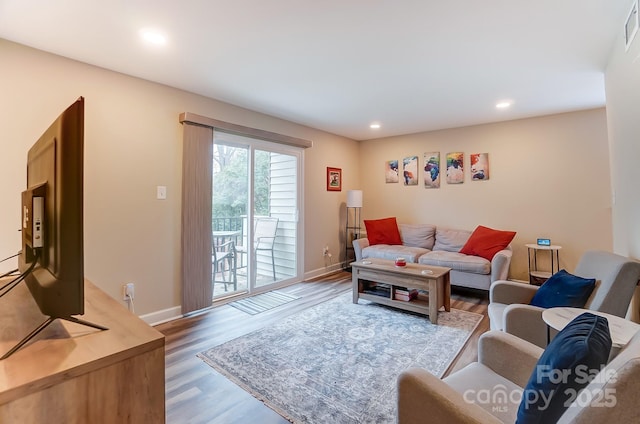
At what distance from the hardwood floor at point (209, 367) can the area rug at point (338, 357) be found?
0.24 ft

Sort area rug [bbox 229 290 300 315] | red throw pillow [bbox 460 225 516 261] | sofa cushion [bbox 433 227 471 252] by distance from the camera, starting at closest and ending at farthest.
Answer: area rug [bbox 229 290 300 315] < red throw pillow [bbox 460 225 516 261] < sofa cushion [bbox 433 227 471 252]

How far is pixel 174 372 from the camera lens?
2084 mm

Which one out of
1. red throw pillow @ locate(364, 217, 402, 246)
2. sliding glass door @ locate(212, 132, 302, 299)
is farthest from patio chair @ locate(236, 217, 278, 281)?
red throw pillow @ locate(364, 217, 402, 246)

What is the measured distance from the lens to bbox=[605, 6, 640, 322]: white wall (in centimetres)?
177

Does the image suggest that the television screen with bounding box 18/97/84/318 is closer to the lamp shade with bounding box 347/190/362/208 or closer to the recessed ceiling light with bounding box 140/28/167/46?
the recessed ceiling light with bounding box 140/28/167/46

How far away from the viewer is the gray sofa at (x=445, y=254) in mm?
3670

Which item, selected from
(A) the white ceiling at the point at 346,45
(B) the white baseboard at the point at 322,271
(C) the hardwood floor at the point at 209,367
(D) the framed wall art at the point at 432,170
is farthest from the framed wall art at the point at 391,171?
(C) the hardwood floor at the point at 209,367

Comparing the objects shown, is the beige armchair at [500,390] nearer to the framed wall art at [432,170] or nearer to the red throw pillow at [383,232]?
the red throw pillow at [383,232]

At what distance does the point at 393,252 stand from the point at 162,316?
3.07 meters

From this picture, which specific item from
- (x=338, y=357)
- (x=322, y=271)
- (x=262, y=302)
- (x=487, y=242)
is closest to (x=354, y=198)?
(x=322, y=271)

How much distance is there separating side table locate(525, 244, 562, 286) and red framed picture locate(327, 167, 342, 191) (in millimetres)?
2948

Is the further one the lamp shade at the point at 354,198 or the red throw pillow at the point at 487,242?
the lamp shade at the point at 354,198

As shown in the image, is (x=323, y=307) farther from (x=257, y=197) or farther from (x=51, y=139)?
(x=51, y=139)

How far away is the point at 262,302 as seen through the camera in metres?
3.58
